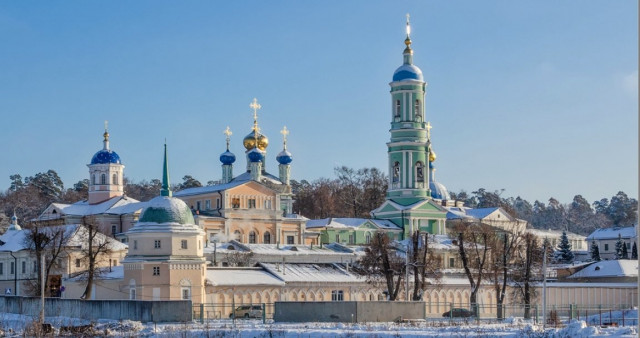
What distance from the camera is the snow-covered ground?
113 feet

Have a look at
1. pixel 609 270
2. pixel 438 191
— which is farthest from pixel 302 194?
pixel 609 270

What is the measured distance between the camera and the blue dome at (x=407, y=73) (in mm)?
86062

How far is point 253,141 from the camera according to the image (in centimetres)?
9112

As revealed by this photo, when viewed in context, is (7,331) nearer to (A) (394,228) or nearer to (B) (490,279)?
(B) (490,279)

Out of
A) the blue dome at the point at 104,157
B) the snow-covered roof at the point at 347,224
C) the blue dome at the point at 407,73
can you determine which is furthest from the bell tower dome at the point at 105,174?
the blue dome at the point at 407,73

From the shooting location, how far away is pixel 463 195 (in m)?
160

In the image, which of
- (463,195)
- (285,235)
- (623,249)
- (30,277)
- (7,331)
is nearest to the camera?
(7,331)

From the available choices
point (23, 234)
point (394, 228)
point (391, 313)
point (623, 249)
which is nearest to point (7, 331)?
point (391, 313)

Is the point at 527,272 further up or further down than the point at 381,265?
further down

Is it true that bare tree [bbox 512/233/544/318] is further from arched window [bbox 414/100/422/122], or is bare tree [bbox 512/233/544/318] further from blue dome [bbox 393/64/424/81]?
blue dome [bbox 393/64/424/81]

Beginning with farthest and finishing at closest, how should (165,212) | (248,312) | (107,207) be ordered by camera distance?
1. (107,207)
2. (165,212)
3. (248,312)

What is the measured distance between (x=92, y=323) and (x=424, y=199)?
52696 millimetres

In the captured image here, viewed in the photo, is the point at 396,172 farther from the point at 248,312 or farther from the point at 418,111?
the point at 248,312

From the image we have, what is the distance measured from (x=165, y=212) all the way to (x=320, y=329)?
18235 millimetres
